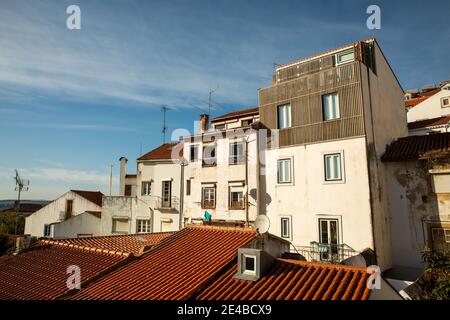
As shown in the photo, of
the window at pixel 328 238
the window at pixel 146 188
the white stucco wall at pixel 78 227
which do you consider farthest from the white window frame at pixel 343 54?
the white stucco wall at pixel 78 227

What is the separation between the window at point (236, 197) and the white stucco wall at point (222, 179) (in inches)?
12.6

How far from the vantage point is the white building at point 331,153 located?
17.9 m

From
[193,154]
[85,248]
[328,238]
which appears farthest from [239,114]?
[85,248]

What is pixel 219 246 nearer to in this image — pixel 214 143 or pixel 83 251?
pixel 83 251

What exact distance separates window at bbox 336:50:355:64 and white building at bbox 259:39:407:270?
0.21ft

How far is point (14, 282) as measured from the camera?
40.4ft

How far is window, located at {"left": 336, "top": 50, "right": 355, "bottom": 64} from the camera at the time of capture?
68.0ft

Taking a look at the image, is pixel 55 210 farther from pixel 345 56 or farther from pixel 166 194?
pixel 345 56

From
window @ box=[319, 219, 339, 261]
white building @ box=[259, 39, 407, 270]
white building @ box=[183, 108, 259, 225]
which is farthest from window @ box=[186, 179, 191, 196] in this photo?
window @ box=[319, 219, 339, 261]

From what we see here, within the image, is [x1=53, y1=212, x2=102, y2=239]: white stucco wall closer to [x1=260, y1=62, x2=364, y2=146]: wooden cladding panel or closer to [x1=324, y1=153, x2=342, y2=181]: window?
[x1=260, y1=62, x2=364, y2=146]: wooden cladding panel

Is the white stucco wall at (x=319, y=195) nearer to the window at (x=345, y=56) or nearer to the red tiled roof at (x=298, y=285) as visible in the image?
the window at (x=345, y=56)

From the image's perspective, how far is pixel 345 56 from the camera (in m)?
21.0

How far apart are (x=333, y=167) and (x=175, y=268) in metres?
12.1
